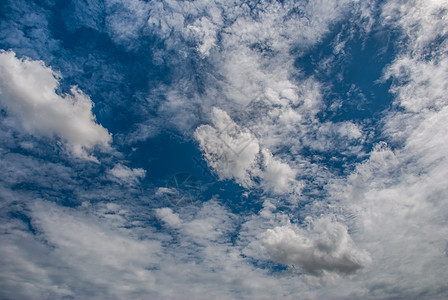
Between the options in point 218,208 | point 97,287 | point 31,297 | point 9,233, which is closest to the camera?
point 218,208

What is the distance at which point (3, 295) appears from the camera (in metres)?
34.6

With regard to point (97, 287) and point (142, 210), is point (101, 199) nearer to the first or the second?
point (142, 210)

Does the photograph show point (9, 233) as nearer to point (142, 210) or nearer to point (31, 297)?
point (142, 210)

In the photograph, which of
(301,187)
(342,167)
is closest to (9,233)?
(301,187)

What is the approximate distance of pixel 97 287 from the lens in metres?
30.1

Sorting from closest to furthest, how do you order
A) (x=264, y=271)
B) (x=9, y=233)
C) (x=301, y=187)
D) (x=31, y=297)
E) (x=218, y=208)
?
1. (x=301, y=187)
2. (x=218, y=208)
3. (x=9, y=233)
4. (x=264, y=271)
5. (x=31, y=297)

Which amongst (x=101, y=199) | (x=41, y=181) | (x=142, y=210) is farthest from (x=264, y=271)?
(x=41, y=181)

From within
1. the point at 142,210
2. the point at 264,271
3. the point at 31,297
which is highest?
the point at 142,210

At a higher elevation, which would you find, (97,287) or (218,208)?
(218,208)

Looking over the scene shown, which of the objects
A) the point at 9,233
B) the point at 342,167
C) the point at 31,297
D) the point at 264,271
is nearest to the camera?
the point at 342,167

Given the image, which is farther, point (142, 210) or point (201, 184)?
point (142, 210)

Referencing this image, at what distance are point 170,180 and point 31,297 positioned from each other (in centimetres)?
3925

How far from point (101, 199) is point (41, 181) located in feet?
15.2

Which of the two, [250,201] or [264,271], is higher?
[250,201]
